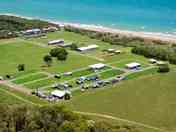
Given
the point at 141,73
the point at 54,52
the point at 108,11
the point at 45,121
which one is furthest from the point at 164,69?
the point at 108,11

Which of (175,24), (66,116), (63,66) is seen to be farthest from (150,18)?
(66,116)

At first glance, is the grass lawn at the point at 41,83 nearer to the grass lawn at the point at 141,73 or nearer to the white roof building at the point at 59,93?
the white roof building at the point at 59,93

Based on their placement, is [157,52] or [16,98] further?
[157,52]

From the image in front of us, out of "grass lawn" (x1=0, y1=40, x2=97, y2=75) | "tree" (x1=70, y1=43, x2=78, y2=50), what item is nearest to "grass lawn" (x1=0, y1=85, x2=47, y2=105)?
"grass lawn" (x1=0, y1=40, x2=97, y2=75)

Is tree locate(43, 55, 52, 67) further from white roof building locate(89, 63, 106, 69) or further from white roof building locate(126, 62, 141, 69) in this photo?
white roof building locate(126, 62, 141, 69)

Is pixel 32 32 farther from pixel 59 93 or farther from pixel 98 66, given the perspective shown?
pixel 59 93

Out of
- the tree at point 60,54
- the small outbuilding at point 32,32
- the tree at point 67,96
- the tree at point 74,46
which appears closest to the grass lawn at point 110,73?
the tree at point 60,54
